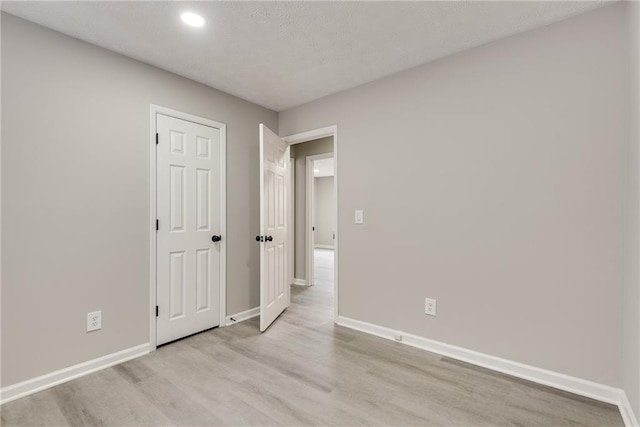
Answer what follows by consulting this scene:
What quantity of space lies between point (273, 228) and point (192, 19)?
196cm

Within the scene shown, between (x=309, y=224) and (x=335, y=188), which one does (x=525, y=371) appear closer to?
(x=335, y=188)

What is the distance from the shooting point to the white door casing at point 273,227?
299cm

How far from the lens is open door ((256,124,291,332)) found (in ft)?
9.79

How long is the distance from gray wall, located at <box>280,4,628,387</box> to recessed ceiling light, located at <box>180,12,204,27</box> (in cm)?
156

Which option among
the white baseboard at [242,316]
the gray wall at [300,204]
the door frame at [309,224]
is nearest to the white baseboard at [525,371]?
the white baseboard at [242,316]

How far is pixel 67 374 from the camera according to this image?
210 cm

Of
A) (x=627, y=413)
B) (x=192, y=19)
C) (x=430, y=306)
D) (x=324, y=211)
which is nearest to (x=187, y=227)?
(x=192, y=19)

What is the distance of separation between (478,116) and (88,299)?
128 inches

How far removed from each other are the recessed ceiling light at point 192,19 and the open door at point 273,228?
3.45ft

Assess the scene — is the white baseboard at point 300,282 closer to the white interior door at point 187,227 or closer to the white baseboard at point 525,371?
the white interior door at point 187,227

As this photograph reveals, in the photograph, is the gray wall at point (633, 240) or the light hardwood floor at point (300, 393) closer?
the gray wall at point (633, 240)

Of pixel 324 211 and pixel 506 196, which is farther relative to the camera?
pixel 324 211

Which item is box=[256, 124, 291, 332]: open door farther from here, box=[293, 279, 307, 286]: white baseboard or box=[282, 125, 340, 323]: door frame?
box=[293, 279, 307, 286]: white baseboard

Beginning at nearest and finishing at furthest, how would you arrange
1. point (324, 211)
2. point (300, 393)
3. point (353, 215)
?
point (300, 393)
point (353, 215)
point (324, 211)
